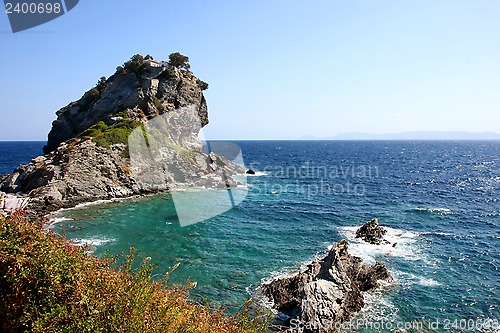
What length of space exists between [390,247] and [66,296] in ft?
113

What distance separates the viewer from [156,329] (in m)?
7.72

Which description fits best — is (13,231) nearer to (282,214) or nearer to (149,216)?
(149,216)

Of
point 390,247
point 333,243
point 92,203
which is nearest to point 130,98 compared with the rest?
point 92,203

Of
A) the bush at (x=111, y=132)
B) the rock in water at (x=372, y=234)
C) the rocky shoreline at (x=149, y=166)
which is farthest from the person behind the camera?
the bush at (x=111, y=132)

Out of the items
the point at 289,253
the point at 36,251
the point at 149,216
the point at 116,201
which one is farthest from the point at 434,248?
the point at 116,201

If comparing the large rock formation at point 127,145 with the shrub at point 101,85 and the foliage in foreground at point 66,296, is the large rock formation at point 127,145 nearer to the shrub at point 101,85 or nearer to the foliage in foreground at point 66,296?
the shrub at point 101,85

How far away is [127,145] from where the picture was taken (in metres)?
64.2

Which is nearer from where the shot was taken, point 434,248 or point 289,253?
point 289,253

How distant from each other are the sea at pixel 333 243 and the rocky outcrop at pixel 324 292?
100 centimetres

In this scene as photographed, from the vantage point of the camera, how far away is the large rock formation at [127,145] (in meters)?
50.9

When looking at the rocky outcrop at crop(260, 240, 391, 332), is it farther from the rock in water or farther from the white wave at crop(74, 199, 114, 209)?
the white wave at crop(74, 199, 114, 209)

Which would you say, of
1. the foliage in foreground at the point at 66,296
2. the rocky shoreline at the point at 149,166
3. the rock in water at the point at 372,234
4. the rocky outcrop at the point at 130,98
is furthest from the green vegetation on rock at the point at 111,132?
the foliage in foreground at the point at 66,296

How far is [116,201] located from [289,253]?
101 feet

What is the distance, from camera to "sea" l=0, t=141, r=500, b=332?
935 inches
